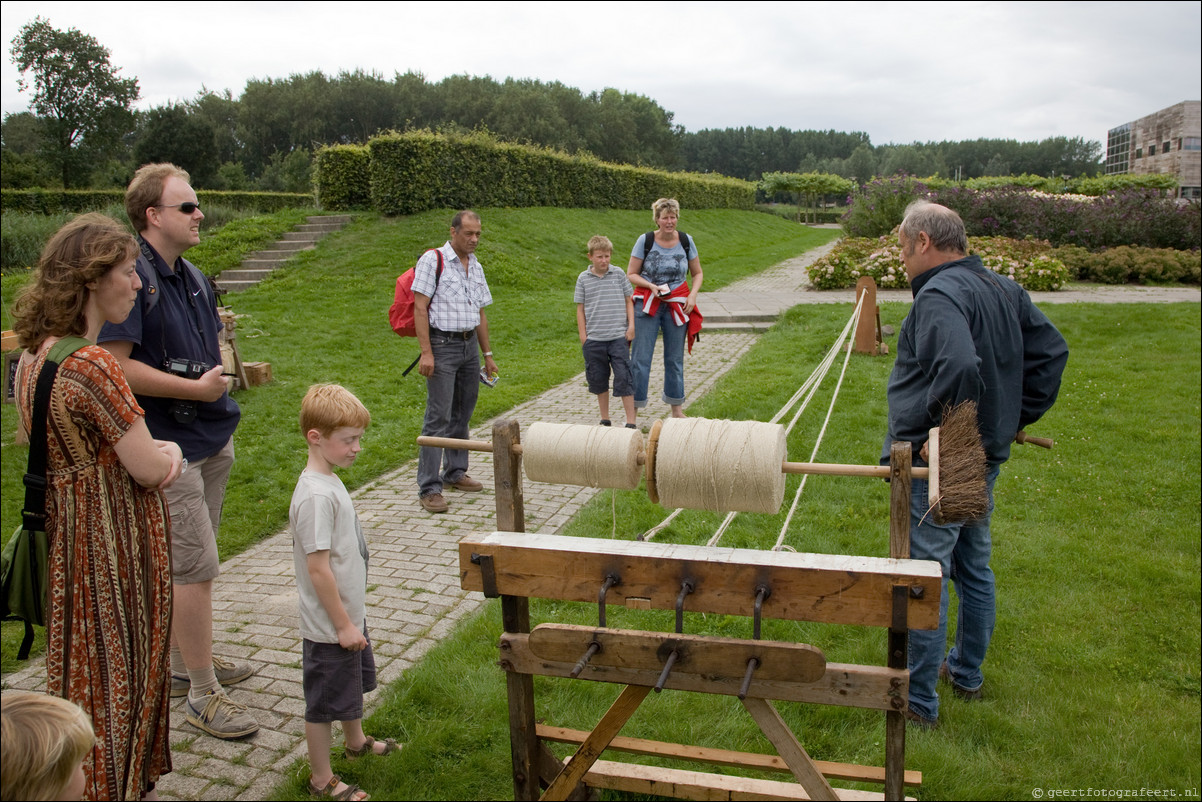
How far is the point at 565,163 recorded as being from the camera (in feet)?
88.1

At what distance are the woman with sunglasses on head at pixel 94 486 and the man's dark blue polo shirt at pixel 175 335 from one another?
2.15 feet

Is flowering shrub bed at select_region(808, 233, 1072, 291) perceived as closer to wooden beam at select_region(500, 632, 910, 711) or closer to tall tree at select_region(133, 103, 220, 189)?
wooden beam at select_region(500, 632, 910, 711)

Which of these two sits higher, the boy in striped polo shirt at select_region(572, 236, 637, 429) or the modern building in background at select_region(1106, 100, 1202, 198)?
the modern building in background at select_region(1106, 100, 1202, 198)

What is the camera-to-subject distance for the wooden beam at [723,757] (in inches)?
114

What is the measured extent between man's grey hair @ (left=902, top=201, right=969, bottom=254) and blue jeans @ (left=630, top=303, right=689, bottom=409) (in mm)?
4640

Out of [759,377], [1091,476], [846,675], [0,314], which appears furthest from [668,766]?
[0,314]

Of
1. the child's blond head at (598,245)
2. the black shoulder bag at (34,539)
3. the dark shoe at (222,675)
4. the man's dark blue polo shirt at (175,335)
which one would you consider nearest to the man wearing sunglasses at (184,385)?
the man's dark blue polo shirt at (175,335)

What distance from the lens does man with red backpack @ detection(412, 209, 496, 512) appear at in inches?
250

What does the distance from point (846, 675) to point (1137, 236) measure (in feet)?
73.4

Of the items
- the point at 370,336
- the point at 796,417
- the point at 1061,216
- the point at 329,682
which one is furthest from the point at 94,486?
the point at 1061,216

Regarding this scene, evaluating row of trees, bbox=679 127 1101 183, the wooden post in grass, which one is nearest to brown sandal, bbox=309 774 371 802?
the wooden post in grass

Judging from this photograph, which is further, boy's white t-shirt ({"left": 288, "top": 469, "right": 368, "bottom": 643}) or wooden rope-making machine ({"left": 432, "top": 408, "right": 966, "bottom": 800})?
boy's white t-shirt ({"left": 288, "top": 469, "right": 368, "bottom": 643})

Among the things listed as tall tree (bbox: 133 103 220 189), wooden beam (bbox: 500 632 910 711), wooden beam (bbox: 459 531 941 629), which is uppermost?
tall tree (bbox: 133 103 220 189)

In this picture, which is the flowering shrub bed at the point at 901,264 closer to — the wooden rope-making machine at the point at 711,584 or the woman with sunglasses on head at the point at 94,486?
the wooden rope-making machine at the point at 711,584
